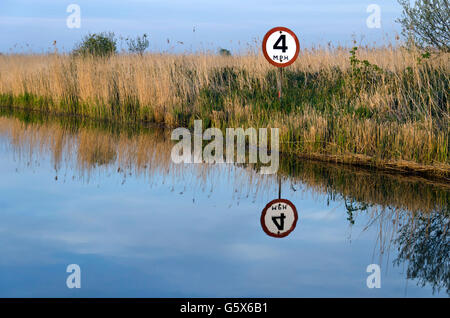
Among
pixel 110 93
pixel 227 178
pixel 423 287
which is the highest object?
pixel 110 93

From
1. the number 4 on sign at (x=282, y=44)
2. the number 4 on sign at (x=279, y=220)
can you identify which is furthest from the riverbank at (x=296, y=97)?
the number 4 on sign at (x=279, y=220)

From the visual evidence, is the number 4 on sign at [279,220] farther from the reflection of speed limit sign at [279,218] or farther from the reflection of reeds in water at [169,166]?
the reflection of reeds in water at [169,166]

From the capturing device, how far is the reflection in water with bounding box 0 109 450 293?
6.20 m

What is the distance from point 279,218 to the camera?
23.9 feet

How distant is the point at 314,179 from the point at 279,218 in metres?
2.44

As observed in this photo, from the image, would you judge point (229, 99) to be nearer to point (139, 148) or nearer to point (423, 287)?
point (139, 148)

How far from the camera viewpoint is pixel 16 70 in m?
24.9

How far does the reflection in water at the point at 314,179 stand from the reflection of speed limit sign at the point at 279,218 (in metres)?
0.69

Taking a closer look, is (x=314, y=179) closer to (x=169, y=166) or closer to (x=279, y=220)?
(x=279, y=220)

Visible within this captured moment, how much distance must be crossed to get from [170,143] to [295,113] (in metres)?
2.94

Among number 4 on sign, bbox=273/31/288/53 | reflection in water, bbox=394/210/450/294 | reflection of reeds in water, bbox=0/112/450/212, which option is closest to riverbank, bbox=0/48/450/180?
reflection of reeds in water, bbox=0/112/450/212

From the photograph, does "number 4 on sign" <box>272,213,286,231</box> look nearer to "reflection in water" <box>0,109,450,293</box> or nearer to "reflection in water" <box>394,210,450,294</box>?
"reflection in water" <box>0,109,450,293</box>

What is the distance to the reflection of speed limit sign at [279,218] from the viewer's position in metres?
6.72

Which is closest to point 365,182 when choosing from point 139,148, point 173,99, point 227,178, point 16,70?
point 227,178
